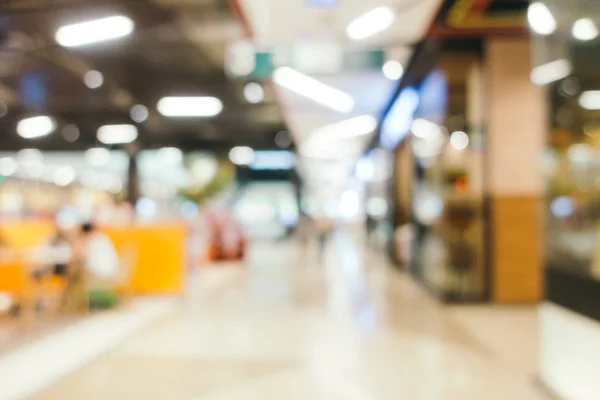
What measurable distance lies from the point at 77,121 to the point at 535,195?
1198 cm

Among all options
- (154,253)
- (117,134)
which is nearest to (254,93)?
(154,253)

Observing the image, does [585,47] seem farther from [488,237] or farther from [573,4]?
[488,237]

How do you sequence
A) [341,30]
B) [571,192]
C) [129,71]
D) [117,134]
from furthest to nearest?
[117,134]
[129,71]
[341,30]
[571,192]

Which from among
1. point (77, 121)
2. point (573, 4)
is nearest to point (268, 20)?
point (573, 4)

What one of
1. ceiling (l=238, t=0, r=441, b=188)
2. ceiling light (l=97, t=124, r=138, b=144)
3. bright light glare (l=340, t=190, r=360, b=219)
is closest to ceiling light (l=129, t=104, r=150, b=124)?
ceiling light (l=97, t=124, r=138, b=144)

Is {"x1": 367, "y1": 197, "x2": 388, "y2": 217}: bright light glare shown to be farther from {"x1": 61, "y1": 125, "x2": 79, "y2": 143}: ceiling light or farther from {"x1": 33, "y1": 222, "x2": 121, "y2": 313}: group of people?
{"x1": 61, "y1": 125, "x2": 79, "y2": 143}: ceiling light

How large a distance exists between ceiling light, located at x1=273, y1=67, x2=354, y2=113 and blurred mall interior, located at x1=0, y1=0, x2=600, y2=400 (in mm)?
81

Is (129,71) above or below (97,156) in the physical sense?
above

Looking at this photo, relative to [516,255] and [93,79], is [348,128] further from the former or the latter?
[516,255]

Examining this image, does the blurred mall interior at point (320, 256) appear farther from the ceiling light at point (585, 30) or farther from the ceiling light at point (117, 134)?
the ceiling light at point (117, 134)

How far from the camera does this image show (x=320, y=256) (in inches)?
533

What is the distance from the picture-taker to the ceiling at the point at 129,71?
6363 mm

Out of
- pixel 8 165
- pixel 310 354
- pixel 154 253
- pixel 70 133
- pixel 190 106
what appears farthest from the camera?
pixel 8 165

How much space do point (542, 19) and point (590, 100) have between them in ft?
2.56
